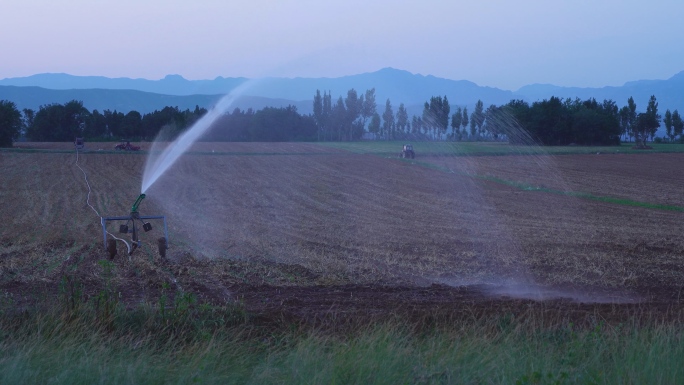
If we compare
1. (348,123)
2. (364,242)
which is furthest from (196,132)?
(348,123)

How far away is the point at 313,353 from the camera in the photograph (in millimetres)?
5461

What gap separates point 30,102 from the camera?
427ft

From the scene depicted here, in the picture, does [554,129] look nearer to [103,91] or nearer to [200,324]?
[200,324]

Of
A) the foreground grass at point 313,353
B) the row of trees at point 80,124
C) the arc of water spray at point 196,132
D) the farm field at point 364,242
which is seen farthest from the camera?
the row of trees at point 80,124

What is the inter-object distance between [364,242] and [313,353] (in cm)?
981

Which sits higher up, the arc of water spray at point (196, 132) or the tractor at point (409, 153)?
the arc of water spray at point (196, 132)

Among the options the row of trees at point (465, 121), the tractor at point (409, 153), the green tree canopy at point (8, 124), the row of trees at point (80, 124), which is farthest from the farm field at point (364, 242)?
the green tree canopy at point (8, 124)

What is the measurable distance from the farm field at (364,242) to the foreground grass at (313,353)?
5.09ft

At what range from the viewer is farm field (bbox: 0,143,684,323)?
32.3 ft

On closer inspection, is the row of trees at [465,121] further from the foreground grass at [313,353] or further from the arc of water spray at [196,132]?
the foreground grass at [313,353]

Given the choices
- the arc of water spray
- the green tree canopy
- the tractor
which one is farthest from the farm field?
the green tree canopy

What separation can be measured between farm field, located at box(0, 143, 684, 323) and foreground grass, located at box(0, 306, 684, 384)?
1552mm

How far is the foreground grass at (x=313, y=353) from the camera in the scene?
15.9ft

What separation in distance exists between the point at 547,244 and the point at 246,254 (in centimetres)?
665
